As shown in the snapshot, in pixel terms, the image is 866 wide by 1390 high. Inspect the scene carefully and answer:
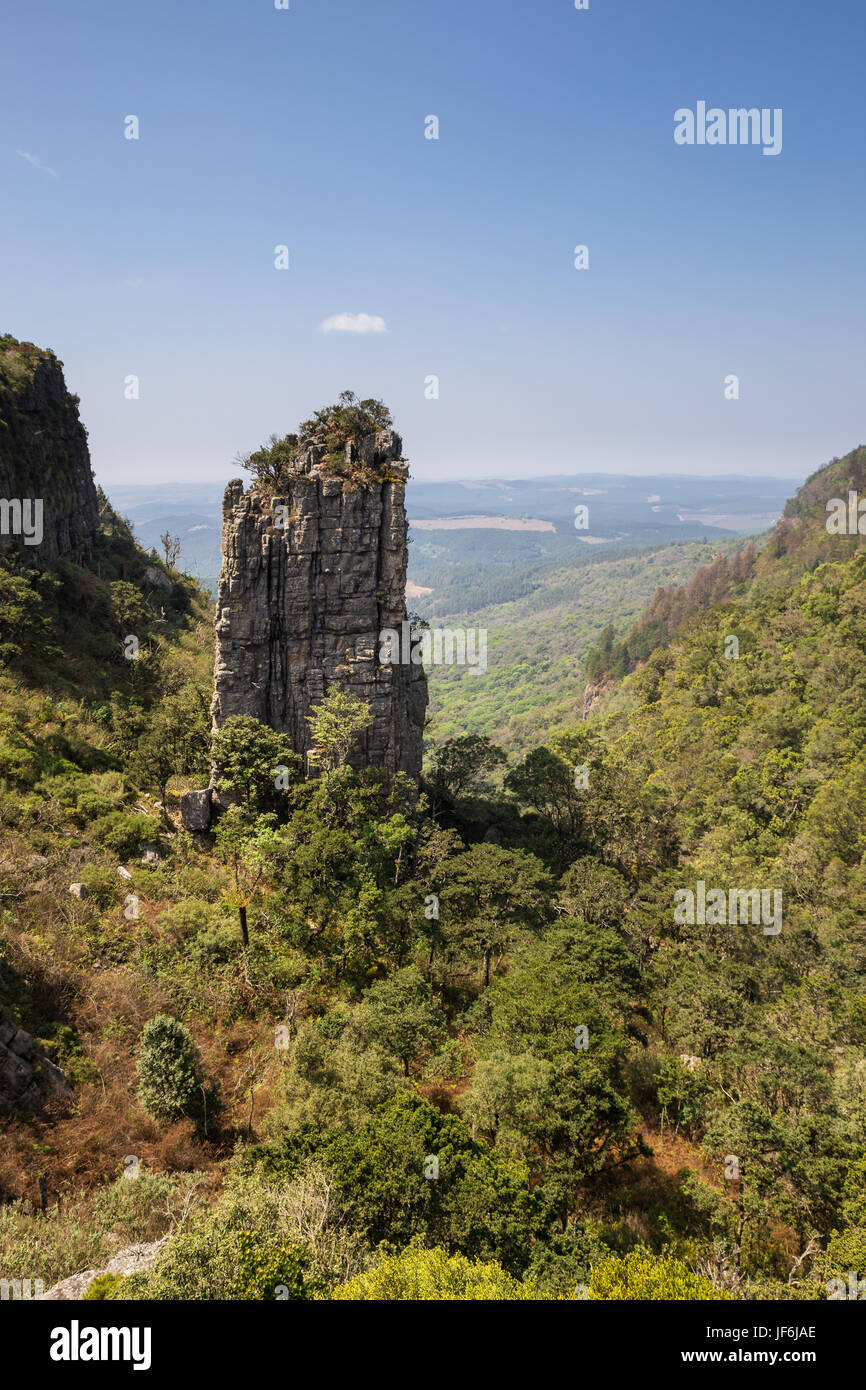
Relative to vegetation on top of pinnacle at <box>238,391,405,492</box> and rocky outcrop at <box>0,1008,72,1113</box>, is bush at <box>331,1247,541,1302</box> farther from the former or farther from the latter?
vegetation on top of pinnacle at <box>238,391,405,492</box>

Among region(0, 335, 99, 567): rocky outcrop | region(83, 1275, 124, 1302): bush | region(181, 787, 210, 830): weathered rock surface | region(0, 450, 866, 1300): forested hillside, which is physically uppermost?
region(0, 335, 99, 567): rocky outcrop

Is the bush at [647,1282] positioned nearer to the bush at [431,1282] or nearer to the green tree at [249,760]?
the bush at [431,1282]

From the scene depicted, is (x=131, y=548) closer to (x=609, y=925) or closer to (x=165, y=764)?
(x=165, y=764)

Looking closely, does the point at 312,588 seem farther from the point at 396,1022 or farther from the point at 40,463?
the point at 40,463

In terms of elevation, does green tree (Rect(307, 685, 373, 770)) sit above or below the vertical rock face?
below

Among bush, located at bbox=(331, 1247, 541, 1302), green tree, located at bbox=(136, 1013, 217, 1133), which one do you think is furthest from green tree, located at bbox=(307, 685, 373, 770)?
bush, located at bbox=(331, 1247, 541, 1302)

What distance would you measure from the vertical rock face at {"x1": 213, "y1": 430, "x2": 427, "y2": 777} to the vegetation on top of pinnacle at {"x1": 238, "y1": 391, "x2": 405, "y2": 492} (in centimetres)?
18

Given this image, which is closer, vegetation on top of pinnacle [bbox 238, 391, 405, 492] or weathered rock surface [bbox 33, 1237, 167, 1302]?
weathered rock surface [bbox 33, 1237, 167, 1302]

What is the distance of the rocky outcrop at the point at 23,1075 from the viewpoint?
16.1 metres

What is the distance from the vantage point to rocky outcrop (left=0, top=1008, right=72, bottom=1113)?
52.9ft

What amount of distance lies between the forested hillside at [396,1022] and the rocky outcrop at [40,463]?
15.8ft

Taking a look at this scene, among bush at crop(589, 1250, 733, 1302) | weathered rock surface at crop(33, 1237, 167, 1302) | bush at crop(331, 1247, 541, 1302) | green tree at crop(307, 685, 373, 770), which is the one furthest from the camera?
green tree at crop(307, 685, 373, 770)

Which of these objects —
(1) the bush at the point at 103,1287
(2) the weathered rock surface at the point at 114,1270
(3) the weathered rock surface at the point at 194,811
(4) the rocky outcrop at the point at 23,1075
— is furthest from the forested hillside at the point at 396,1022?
(3) the weathered rock surface at the point at 194,811
